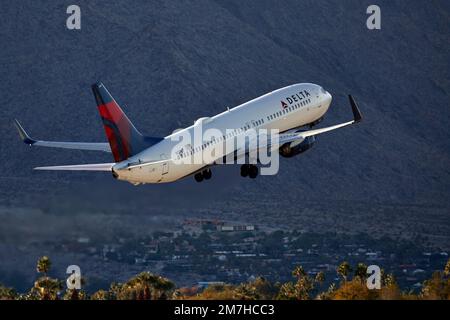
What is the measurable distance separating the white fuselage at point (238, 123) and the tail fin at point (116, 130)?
754mm

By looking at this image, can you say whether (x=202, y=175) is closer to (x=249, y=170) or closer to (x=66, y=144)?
(x=249, y=170)

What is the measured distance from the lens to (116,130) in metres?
117

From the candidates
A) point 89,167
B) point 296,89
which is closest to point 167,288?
point 296,89

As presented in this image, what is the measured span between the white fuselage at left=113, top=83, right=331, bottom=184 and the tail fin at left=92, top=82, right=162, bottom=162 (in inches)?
29.7

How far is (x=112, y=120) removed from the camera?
116562 mm

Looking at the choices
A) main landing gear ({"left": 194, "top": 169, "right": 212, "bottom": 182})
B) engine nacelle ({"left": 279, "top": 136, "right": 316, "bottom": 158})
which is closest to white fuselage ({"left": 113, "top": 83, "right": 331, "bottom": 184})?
engine nacelle ({"left": 279, "top": 136, "right": 316, "bottom": 158})

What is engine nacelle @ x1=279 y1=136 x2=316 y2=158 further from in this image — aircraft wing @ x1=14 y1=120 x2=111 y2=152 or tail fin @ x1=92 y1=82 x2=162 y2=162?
tail fin @ x1=92 y1=82 x2=162 y2=162

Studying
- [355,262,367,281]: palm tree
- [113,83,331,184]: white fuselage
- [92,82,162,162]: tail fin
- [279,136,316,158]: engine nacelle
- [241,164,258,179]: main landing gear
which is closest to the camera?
[92,82,162,162]: tail fin

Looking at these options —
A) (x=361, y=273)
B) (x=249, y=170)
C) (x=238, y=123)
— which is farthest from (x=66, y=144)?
(x=361, y=273)

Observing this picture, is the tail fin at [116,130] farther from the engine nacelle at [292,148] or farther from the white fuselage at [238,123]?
the engine nacelle at [292,148]

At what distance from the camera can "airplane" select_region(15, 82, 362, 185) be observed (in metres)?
116

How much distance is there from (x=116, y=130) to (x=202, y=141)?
293 inches

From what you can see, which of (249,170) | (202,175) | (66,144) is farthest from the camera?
(249,170)

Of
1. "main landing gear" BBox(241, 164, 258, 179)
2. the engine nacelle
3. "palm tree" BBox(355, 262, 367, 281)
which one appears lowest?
"palm tree" BBox(355, 262, 367, 281)
